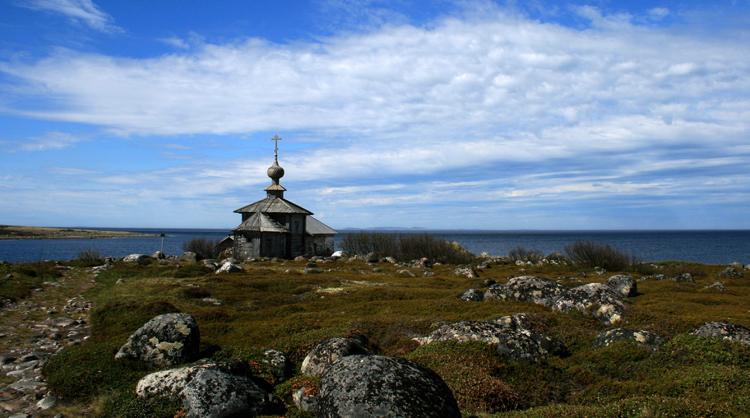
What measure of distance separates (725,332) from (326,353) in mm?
10038

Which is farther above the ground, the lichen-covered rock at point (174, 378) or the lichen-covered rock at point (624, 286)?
the lichen-covered rock at point (624, 286)

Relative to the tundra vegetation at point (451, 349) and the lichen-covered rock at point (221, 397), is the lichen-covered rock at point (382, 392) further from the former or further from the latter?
the lichen-covered rock at point (221, 397)

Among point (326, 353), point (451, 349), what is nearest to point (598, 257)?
point (451, 349)

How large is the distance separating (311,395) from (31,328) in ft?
38.1

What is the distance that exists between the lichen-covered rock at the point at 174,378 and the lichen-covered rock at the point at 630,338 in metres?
9.50

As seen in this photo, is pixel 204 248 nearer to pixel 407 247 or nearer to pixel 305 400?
pixel 407 247

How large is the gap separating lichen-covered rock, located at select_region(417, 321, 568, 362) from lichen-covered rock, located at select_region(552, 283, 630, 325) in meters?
3.65

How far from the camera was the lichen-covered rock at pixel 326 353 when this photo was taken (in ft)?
32.1

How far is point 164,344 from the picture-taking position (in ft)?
33.9

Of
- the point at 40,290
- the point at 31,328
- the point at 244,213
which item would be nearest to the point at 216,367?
the point at 31,328

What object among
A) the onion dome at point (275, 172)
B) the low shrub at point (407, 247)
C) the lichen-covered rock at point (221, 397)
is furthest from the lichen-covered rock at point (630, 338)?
the onion dome at point (275, 172)

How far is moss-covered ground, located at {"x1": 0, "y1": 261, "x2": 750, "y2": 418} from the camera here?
7945 millimetres

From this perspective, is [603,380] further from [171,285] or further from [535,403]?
[171,285]

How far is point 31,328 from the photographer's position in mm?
13758
